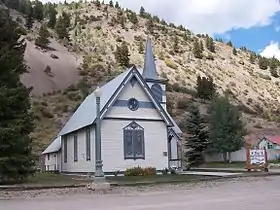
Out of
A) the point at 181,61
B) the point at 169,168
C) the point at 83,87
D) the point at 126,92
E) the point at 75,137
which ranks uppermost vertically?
the point at 181,61

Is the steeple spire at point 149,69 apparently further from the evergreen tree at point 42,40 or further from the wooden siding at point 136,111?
the evergreen tree at point 42,40

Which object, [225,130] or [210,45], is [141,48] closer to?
[210,45]

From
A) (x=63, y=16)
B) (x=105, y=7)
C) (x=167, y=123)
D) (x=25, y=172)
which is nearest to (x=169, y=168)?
(x=167, y=123)

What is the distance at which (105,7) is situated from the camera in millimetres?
132875

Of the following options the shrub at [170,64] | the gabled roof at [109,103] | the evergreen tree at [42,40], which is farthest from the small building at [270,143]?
the evergreen tree at [42,40]

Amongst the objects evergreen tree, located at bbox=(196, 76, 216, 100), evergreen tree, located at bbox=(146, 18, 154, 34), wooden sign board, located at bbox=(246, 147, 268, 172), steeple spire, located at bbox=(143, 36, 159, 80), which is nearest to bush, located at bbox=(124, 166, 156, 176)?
wooden sign board, located at bbox=(246, 147, 268, 172)

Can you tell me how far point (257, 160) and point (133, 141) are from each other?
9270 millimetres

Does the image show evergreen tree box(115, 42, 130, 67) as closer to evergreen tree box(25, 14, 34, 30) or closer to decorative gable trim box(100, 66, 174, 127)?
evergreen tree box(25, 14, 34, 30)

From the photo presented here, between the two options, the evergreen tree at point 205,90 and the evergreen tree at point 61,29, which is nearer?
the evergreen tree at point 205,90

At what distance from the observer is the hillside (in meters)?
76.0

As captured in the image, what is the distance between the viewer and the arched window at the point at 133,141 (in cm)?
Result: 3050

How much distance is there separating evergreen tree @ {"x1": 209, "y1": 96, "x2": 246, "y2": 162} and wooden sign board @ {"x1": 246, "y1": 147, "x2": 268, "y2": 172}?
18.2 meters

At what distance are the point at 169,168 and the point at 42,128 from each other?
3433cm

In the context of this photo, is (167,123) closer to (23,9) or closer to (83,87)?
(83,87)
